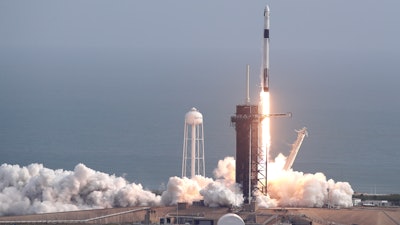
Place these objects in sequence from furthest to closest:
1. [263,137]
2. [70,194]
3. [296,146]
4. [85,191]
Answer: [85,191] < [70,194] < [296,146] < [263,137]

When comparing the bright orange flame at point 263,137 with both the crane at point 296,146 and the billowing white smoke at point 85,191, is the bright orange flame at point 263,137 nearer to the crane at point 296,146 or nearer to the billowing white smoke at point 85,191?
the billowing white smoke at point 85,191

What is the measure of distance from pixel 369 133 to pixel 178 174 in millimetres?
→ 22959

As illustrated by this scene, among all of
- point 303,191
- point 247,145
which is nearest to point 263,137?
point 247,145

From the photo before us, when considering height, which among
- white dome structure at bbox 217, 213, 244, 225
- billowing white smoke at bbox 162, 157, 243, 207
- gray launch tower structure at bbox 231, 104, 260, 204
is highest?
gray launch tower structure at bbox 231, 104, 260, 204

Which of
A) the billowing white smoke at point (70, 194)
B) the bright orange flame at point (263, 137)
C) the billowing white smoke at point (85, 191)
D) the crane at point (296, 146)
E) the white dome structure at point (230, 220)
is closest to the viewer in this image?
the white dome structure at point (230, 220)

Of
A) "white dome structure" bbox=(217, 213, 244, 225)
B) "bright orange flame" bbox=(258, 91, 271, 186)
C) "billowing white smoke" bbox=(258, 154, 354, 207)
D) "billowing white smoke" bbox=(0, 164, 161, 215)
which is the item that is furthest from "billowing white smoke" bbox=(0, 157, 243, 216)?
"white dome structure" bbox=(217, 213, 244, 225)

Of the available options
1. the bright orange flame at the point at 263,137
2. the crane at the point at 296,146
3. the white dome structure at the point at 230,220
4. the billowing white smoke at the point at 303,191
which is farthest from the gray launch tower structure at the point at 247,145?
the white dome structure at the point at 230,220

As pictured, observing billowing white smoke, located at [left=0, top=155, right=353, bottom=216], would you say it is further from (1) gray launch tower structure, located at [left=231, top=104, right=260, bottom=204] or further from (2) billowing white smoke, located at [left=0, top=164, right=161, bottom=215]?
(1) gray launch tower structure, located at [left=231, top=104, right=260, bottom=204]

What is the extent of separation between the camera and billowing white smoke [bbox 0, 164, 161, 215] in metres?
56.9

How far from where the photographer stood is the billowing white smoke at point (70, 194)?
5694cm

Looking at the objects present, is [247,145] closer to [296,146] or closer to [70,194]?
[296,146]

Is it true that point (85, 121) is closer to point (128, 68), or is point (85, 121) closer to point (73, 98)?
point (73, 98)

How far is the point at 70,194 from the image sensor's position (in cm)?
5800

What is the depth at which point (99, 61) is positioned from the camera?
19188cm
